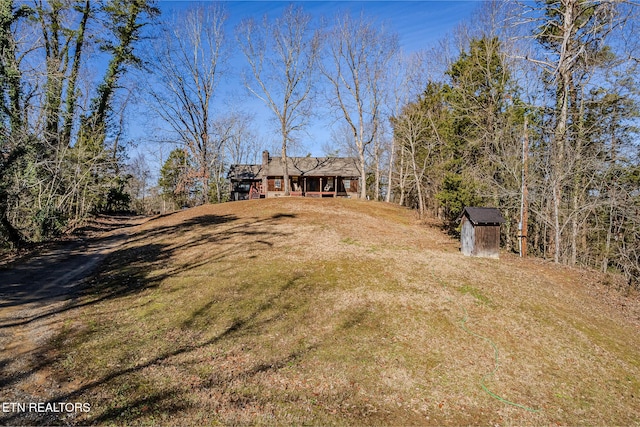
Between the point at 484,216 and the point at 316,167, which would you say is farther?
the point at 316,167

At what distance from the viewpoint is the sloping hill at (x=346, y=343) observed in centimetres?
506

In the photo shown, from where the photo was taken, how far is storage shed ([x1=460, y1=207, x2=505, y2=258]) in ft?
41.7

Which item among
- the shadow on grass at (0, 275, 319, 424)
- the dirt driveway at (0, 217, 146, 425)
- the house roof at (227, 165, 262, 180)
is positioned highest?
the house roof at (227, 165, 262, 180)

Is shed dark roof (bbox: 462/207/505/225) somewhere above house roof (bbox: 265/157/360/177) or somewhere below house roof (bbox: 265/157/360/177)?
below

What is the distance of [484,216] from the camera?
12.8 metres

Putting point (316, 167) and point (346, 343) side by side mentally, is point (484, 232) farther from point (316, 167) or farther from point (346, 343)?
point (316, 167)

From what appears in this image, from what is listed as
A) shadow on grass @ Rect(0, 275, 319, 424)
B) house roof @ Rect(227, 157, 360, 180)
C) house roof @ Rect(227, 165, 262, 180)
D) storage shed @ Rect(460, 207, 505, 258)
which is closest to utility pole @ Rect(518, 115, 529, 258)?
storage shed @ Rect(460, 207, 505, 258)

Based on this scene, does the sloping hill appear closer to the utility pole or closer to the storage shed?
the storage shed

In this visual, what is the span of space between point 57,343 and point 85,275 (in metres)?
5.29

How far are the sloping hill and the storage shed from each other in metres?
0.52

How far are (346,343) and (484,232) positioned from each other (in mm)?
A: 8754

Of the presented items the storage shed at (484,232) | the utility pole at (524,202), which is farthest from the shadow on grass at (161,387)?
the utility pole at (524,202)

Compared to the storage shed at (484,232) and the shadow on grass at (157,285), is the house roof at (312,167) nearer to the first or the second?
the shadow on grass at (157,285)

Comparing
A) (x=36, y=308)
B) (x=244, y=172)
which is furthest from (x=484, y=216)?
(x=244, y=172)
